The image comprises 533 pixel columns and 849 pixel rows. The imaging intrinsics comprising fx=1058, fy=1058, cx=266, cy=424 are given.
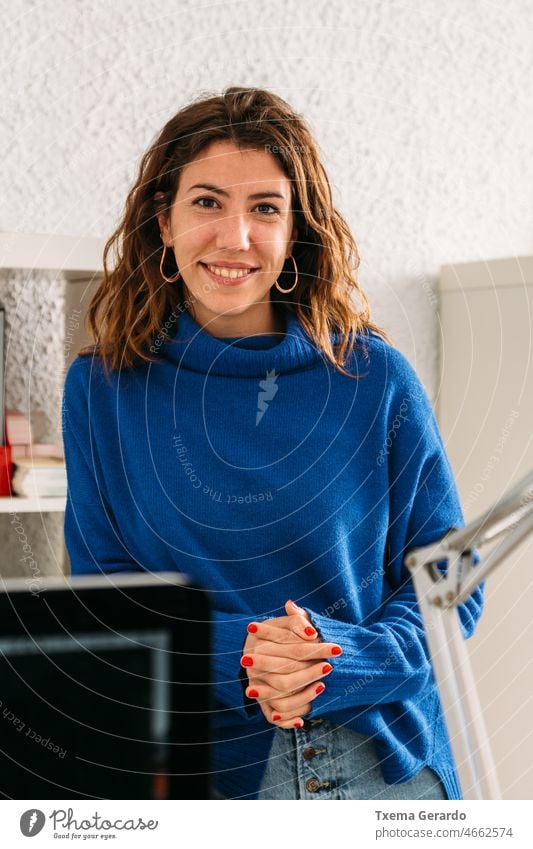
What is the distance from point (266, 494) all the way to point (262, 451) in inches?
1.0

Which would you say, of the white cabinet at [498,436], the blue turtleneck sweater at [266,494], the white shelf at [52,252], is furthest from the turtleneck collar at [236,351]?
the white cabinet at [498,436]

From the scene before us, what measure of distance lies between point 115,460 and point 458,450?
14.6 inches

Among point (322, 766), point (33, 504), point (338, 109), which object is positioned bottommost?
point (322, 766)

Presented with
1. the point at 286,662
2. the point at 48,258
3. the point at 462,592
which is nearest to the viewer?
the point at 462,592

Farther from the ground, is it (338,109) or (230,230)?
(338,109)

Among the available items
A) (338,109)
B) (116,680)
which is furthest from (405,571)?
(338,109)

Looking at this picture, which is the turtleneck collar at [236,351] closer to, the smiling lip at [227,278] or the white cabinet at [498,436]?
the smiling lip at [227,278]

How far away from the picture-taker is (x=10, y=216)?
683 millimetres

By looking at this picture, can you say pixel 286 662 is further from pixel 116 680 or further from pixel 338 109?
pixel 338 109

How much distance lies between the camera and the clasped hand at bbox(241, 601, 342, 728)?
1.68 ft

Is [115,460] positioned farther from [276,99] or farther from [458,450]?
[458,450]

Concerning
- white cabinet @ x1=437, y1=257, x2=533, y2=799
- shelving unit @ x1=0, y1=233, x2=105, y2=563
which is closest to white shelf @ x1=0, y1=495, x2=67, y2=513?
shelving unit @ x1=0, y1=233, x2=105, y2=563

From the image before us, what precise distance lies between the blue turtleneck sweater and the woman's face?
2 centimetres

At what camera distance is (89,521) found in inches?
22.1
